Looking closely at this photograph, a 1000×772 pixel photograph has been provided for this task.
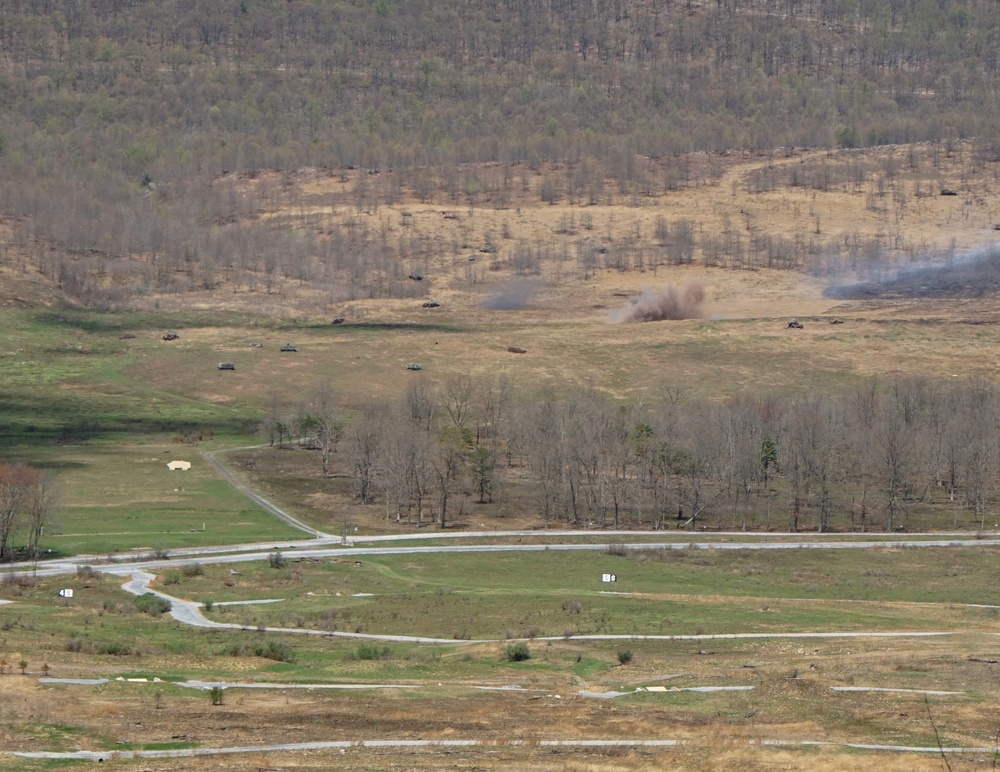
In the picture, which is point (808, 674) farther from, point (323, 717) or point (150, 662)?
point (150, 662)

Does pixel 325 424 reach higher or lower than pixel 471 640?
lower

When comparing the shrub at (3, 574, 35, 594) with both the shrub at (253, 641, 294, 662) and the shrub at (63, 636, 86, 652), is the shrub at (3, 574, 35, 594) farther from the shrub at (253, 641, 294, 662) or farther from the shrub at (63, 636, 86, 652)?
the shrub at (253, 641, 294, 662)

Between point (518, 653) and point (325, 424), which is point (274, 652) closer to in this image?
point (518, 653)

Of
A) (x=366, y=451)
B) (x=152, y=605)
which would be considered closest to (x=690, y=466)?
(x=366, y=451)

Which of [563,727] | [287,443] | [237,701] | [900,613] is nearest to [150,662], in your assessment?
[237,701]

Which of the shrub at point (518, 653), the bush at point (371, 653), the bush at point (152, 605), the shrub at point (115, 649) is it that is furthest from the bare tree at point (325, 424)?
the shrub at point (115, 649)

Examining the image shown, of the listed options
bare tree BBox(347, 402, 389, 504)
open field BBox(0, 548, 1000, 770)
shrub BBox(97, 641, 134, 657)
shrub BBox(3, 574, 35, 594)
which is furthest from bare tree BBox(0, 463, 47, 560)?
shrub BBox(97, 641, 134, 657)

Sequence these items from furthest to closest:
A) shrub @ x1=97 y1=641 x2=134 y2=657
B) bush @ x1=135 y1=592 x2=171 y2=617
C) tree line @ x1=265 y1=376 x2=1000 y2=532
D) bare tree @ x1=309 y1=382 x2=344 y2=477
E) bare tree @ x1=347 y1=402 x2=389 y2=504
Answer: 1. bare tree @ x1=309 y1=382 x2=344 y2=477
2. bare tree @ x1=347 y1=402 x2=389 y2=504
3. tree line @ x1=265 y1=376 x2=1000 y2=532
4. bush @ x1=135 y1=592 x2=171 y2=617
5. shrub @ x1=97 y1=641 x2=134 y2=657
